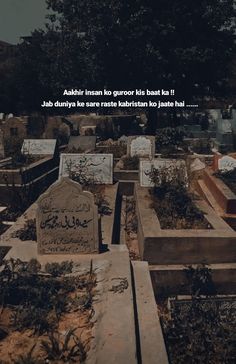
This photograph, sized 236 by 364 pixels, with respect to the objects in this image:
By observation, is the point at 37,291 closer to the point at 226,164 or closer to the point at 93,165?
the point at 93,165

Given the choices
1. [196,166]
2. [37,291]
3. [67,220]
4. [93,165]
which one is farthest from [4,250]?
[196,166]

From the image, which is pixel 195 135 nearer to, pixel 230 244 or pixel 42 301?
pixel 230 244

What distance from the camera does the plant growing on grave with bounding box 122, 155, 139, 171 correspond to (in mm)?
A: 12421

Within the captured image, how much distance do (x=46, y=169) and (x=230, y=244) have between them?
302 inches

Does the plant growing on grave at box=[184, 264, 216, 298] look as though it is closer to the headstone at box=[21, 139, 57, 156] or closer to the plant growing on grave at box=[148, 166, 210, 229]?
the plant growing on grave at box=[148, 166, 210, 229]

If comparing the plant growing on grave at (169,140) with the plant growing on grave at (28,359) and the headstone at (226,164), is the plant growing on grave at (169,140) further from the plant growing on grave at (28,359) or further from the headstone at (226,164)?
the plant growing on grave at (28,359)

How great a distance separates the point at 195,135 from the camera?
817 inches

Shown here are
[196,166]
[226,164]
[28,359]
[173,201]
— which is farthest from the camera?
[196,166]

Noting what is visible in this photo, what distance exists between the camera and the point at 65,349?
3.60 metres

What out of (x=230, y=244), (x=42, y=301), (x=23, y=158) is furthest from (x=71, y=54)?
(x=42, y=301)

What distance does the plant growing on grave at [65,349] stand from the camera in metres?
3.52

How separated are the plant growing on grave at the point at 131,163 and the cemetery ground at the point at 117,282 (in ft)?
10.2

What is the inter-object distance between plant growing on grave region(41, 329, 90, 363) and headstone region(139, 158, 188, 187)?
255 inches

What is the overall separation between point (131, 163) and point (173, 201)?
4.66 meters
